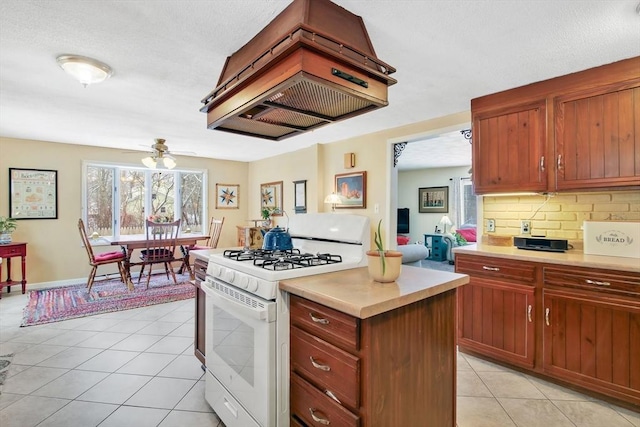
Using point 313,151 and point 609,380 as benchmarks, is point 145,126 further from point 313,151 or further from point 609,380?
point 609,380

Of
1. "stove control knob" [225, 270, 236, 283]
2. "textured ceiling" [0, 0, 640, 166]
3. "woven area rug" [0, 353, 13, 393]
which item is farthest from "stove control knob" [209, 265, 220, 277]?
"woven area rug" [0, 353, 13, 393]

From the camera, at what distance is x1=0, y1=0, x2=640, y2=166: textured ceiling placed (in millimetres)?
1594

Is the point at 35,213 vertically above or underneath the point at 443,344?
above

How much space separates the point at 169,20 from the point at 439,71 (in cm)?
182

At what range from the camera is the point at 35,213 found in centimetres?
473

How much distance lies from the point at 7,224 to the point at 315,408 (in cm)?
532

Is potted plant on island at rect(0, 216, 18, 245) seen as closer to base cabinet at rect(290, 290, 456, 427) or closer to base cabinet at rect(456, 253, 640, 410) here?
base cabinet at rect(290, 290, 456, 427)

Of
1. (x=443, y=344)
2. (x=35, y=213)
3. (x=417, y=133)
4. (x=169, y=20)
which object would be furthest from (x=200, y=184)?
(x=443, y=344)

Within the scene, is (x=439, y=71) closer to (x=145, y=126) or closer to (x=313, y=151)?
(x=313, y=151)

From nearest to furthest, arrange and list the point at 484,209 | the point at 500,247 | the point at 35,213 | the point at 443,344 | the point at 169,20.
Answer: the point at 443,344 < the point at 169,20 < the point at 500,247 < the point at 484,209 < the point at 35,213

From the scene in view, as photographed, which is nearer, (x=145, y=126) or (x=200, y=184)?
(x=145, y=126)

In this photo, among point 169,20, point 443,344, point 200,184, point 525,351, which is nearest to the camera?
point 443,344

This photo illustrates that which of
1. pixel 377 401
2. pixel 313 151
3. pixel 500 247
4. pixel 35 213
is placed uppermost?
pixel 313 151

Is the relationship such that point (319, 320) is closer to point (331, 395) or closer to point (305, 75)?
point (331, 395)
